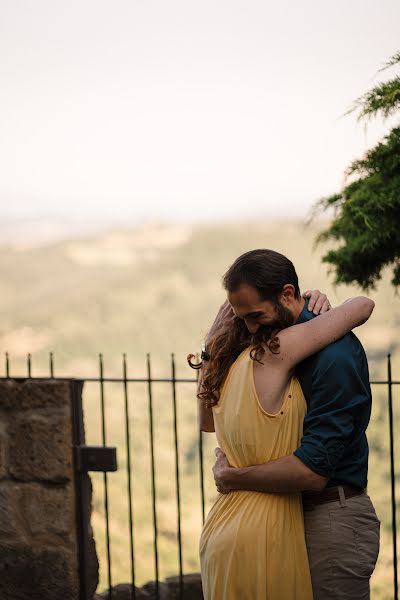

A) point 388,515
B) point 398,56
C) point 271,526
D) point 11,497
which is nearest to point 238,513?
point 271,526

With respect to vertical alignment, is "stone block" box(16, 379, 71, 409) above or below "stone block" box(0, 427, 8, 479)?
above

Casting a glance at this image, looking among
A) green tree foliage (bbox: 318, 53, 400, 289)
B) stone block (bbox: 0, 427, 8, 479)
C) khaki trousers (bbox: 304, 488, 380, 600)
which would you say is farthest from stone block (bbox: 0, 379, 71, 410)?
khaki trousers (bbox: 304, 488, 380, 600)

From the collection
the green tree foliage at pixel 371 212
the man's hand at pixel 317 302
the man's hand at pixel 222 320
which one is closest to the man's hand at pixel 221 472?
the man's hand at pixel 222 320

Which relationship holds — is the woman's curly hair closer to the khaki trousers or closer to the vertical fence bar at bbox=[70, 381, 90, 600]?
the khaki trousers

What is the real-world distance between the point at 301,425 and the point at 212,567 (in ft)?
1.67

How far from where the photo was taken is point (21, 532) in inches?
168

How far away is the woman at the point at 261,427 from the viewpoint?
87.5 inches

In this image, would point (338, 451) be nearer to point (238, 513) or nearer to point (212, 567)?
point (238, 513)

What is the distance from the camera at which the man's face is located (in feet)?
7.25

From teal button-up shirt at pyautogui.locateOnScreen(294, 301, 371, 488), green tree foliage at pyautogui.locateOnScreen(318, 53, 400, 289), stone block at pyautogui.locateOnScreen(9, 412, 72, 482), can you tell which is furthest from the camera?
stone block at pyautogui.locateOnScreen(9, 412, 72, 482)

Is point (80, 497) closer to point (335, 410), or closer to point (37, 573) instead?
point (37, 573)

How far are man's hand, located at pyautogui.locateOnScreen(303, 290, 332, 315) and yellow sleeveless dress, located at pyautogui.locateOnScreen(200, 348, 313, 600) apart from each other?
0.80 ft

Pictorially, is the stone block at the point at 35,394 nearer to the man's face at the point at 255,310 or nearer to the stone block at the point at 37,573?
the stone block at the point at 37,573

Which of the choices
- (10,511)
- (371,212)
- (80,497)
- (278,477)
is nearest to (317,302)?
(278,477)
